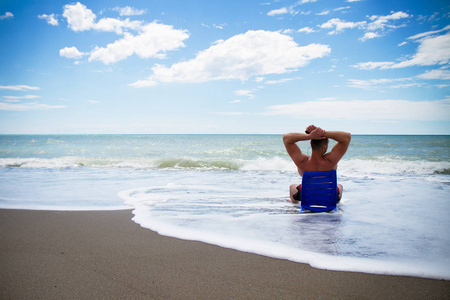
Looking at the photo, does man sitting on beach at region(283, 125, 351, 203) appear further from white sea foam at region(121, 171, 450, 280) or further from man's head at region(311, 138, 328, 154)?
white sea foam at region(121, 171, 450, 280)

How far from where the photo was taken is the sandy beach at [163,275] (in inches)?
79.2

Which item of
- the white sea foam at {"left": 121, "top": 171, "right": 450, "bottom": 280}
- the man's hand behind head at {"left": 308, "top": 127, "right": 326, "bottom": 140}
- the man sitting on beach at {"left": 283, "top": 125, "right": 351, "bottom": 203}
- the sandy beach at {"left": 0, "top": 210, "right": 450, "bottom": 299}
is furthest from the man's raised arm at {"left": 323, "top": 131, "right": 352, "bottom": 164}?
the sandy beach at {"left": 0, "top": 210, "right": 450, "bottom": 299}

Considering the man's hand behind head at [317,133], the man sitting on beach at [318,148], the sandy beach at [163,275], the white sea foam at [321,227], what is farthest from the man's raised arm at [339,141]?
the sandy beach at [163,275]

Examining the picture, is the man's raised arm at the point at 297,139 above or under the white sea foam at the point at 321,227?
above

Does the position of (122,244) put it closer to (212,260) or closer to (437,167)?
(212,260)

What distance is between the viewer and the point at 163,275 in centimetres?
228

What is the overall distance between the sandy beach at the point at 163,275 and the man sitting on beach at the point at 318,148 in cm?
196

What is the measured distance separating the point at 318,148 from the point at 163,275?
2.82 m

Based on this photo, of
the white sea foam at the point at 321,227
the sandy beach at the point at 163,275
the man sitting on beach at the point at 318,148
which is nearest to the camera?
the sandy beach at the point at 163,275


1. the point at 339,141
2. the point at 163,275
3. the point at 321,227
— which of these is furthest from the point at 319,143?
the point at 163,275

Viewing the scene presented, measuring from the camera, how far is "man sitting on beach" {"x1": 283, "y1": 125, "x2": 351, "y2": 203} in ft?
Answer: 12.6

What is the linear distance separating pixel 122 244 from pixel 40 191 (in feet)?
15.6

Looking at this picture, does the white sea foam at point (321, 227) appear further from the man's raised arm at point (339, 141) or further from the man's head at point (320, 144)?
the man's head at point (320, 144)

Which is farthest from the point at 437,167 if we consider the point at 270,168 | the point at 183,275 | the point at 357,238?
the point at 183,275
